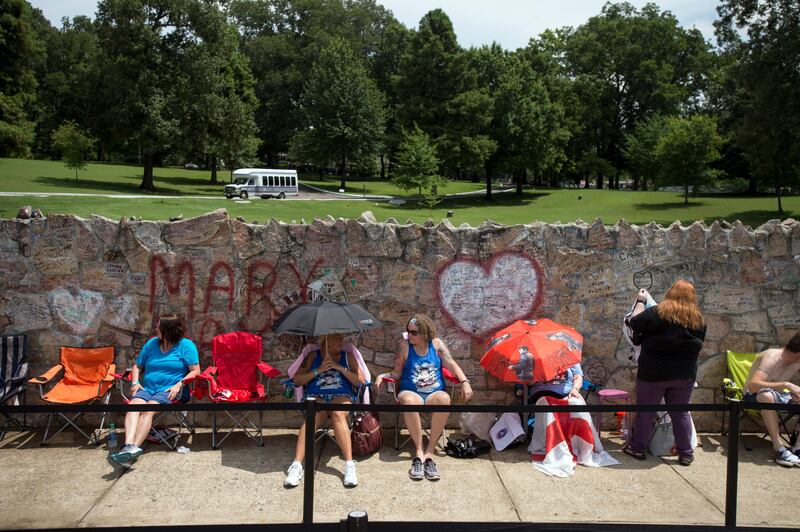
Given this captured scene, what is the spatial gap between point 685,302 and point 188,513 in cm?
424

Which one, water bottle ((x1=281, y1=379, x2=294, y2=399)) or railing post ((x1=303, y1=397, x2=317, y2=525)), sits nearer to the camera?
railing post ((x1=303, y1=397, x2=317, y2=525))

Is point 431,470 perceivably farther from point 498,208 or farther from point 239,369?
point 498,208

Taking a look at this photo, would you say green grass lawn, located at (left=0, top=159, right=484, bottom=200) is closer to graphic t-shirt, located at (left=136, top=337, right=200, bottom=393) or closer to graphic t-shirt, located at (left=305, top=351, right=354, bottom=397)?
graphic t-shirt, located at (left=136, top=337, right=200, bottom=393)

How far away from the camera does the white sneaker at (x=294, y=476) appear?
502 centimetres

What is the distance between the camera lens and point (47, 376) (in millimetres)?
6035

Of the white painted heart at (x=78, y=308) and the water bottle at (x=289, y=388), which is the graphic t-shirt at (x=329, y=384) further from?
the white painted heart at (x=78, y=308)

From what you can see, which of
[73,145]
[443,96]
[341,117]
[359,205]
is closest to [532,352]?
[359,205]

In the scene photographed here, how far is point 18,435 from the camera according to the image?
6133 millimetres

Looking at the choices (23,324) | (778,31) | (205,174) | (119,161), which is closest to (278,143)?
(205,174)

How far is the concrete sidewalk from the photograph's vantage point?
459cm

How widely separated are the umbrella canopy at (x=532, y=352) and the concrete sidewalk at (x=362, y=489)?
0.76m

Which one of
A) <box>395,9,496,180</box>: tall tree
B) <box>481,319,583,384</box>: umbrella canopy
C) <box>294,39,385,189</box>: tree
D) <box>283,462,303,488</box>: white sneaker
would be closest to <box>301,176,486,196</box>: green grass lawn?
<box>294,39,385,189</box>: tree

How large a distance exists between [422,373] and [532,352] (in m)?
0.98

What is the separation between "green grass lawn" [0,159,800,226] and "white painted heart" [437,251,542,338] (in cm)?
2027
